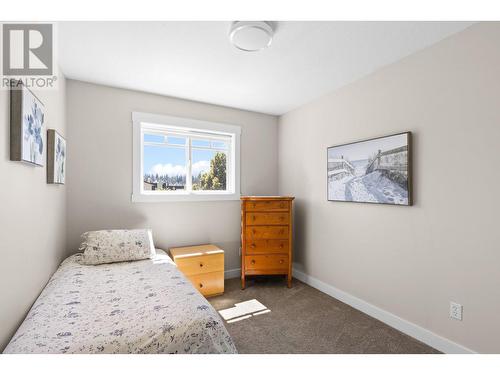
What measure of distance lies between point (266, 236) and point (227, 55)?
2111 mm

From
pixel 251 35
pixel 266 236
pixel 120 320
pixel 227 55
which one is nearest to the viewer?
pixel 120 320

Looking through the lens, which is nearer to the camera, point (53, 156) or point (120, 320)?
point (120, 320)

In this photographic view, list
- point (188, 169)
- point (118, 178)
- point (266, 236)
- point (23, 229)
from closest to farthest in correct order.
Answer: point (23, 229) < point (118, 178) < point (266, 236) < point (188, 169)

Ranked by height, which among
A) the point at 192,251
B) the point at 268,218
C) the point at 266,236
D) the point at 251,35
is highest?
the point at 251,35

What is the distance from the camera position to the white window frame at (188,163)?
116 inches

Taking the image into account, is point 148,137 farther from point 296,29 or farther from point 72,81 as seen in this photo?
point 296,29

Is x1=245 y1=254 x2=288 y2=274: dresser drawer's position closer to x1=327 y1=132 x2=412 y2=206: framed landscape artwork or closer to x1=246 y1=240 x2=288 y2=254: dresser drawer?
x1=246 y1=240 x2=288 y2=254: dresser drawer

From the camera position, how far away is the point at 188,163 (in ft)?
11.2

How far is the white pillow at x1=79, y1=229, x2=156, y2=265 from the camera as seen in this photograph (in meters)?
2.33

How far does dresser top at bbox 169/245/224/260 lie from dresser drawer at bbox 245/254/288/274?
16.4 inches

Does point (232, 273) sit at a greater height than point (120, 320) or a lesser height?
lesser

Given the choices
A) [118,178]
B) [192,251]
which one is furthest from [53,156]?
[192,251]

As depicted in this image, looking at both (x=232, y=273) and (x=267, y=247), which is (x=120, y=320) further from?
(x=232, y=273)
